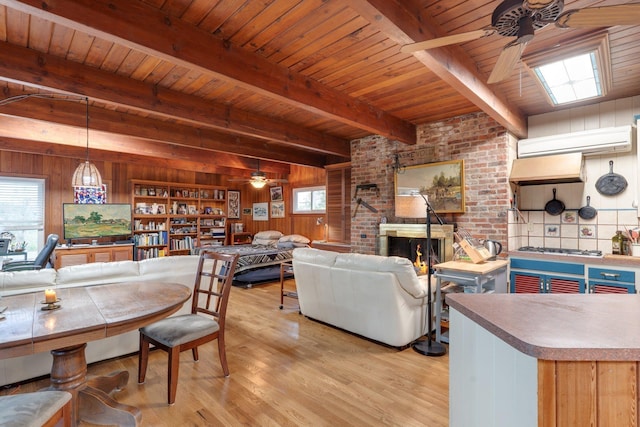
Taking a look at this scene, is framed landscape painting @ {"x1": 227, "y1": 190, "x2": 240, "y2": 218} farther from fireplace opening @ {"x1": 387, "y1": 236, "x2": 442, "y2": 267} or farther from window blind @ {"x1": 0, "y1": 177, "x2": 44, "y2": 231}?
fireplace opening @ {"x1": 387, "y1": 236, "x2": 442, "y2": 267}

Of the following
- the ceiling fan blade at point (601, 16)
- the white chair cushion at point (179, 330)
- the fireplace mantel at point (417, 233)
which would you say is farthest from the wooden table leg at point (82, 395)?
the fireplace mantel at point (417, 233)

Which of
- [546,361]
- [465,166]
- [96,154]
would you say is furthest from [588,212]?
[96,154]

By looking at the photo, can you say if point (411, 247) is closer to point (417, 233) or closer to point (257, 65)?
point (417, 233)

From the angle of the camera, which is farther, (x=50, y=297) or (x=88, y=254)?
(x=88, y=254)

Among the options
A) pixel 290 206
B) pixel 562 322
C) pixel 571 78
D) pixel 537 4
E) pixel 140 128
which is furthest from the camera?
pixel 290 206

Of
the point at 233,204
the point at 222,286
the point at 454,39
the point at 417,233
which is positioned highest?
the point at 454,39

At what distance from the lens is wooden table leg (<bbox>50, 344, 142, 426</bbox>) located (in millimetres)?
1789

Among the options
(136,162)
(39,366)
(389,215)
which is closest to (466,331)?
(39,366)

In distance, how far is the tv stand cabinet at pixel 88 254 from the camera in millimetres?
5404

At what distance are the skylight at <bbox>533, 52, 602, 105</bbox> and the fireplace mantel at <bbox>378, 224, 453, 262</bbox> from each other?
1.78 metres

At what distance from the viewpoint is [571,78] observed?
2.66 metres

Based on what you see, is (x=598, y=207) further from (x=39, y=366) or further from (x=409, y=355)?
(x=39, y=366)

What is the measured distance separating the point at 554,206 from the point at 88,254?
7.38 meters

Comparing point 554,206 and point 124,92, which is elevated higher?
point 124,92
